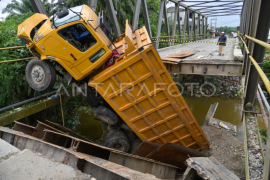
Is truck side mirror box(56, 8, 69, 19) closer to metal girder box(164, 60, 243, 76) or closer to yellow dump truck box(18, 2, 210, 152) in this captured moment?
yellow dump truck box(18, 2, 210, 152)

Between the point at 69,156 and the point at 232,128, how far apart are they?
5.13 meters

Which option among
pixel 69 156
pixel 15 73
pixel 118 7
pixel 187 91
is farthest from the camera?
pixel 118 7

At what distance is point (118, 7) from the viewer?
1667 cm

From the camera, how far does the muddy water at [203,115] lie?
7.70 meters

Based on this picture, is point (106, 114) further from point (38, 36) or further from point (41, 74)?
point (38, 36)

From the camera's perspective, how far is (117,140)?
4910mm

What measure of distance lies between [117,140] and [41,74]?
2424 mm

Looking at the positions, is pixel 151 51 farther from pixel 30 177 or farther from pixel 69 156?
pixel 30 177

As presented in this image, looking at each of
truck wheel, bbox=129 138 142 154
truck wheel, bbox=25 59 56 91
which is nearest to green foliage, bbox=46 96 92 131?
truck wheel, bbox=25 59 56 91

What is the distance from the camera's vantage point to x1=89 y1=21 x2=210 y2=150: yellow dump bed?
13.3 ft

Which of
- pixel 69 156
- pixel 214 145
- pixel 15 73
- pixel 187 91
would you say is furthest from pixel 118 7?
pixel 69 156

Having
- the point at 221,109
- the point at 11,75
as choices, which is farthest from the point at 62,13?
the point at 221,109

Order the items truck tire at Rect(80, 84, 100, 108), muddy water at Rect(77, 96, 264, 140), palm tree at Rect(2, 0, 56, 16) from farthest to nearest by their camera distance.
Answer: palm tree at Rect(2, 0, 56, 16)
muddy water at Rect(77, 96, 264, 140)
truck tire at Rect(80, 84, 100, 108)

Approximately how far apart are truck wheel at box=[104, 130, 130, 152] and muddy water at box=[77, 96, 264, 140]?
7.82 ft
